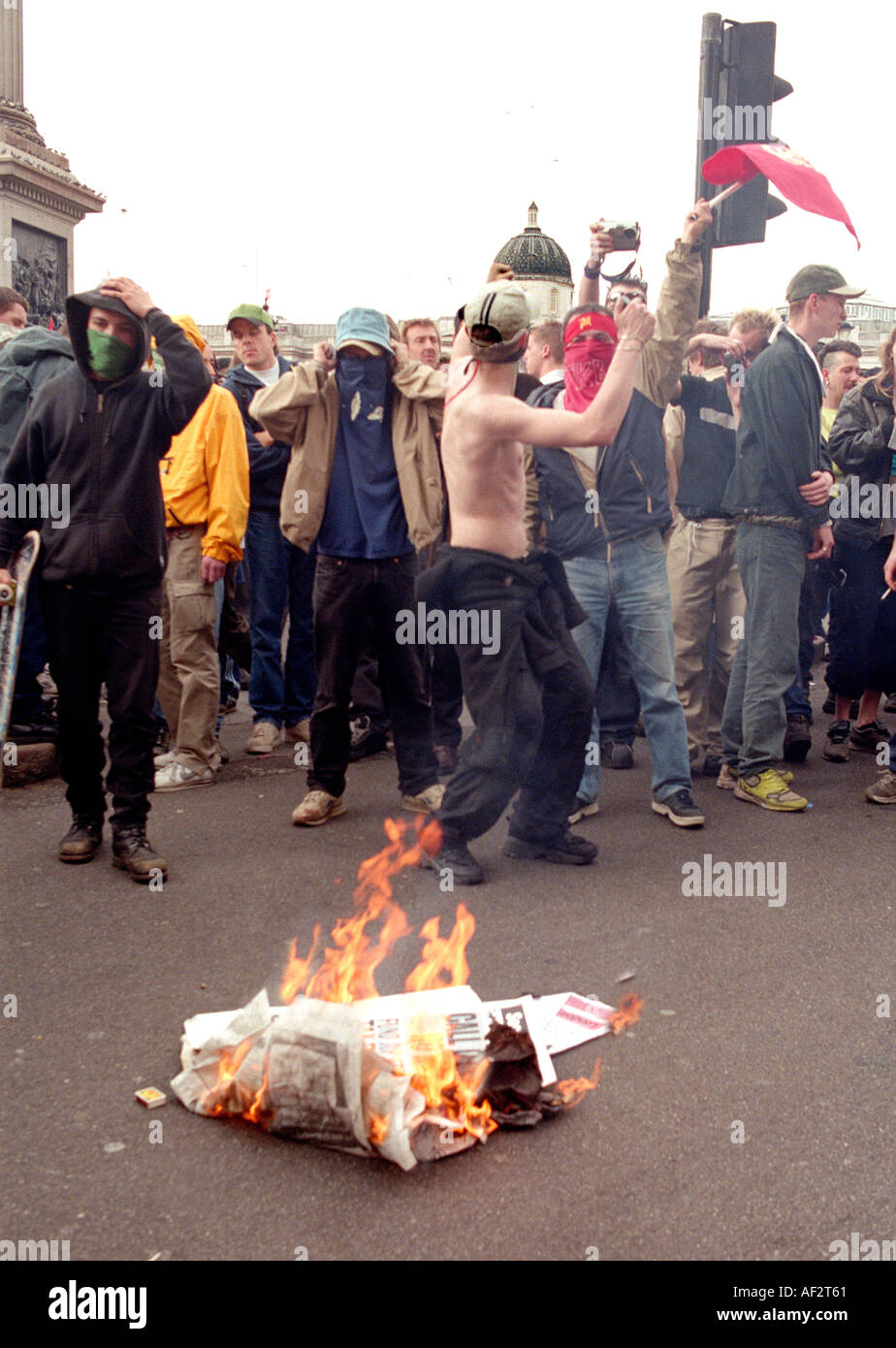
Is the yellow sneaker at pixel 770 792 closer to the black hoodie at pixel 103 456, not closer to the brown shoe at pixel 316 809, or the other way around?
the brown shoe at pixel 316 809

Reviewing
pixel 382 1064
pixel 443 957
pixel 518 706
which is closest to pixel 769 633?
pixel 518 706

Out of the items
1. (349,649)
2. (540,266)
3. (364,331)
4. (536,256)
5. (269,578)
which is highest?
(536,256)

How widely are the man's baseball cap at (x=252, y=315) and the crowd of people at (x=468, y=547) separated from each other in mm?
16

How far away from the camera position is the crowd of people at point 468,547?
4.92 metres

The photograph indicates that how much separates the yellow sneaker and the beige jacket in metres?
1.99

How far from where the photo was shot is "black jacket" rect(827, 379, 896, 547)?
280 inches

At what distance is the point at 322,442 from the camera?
593 centimetres

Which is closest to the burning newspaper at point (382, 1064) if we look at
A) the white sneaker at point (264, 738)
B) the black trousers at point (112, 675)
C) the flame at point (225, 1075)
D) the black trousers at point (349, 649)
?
the flame at point (225, 1075)

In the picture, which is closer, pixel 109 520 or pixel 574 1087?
pixel 574 1087

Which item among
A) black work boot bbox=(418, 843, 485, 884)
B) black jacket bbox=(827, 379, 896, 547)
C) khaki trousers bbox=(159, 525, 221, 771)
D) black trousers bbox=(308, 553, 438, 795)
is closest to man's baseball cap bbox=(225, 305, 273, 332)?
khaki trousers bbox=(159, 525, 221, 771)

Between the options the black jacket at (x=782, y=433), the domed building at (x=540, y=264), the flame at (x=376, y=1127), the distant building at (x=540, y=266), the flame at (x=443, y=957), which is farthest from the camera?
the domed building at (x=540, y=264)

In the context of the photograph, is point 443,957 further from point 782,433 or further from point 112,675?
point 782,433

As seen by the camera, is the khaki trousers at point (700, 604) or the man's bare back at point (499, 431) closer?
the man's bare back at point (499, 431)

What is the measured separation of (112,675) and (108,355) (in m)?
1.27
